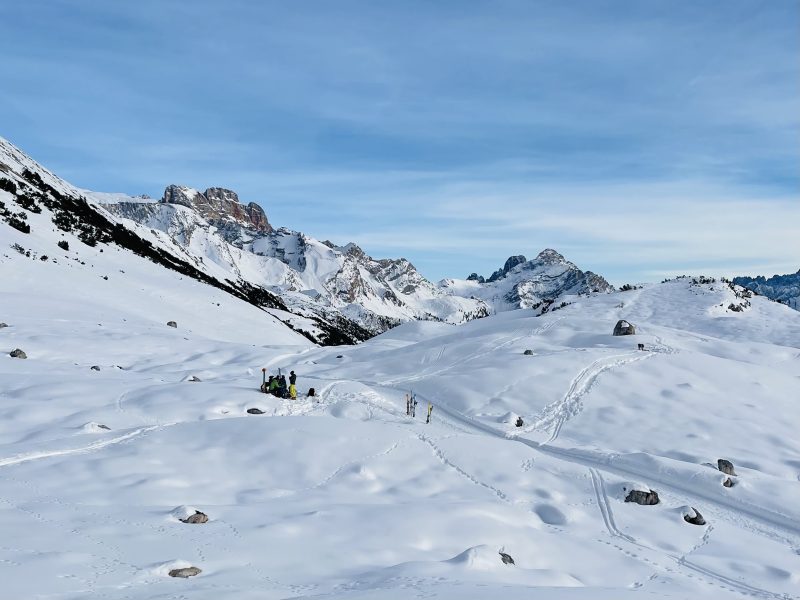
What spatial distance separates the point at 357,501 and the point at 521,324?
126 feet

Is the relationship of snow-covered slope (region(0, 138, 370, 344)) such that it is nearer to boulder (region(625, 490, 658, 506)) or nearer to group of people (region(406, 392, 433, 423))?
group of people (region(406, 392, 433, 423))

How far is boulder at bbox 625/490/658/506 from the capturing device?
19.3 meters

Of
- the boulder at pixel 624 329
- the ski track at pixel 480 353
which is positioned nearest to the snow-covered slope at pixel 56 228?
the ski track at pixel 480 353

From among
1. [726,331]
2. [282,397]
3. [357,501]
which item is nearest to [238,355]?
[282,397]

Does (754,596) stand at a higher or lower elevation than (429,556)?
lower

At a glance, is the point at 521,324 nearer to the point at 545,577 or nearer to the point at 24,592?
the point at 545,577

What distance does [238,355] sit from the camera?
4200 centimetres

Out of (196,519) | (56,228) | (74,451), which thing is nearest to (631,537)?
(196,519)

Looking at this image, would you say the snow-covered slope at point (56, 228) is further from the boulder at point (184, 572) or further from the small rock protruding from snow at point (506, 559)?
the small rock protruding from snow at point (506, 559)

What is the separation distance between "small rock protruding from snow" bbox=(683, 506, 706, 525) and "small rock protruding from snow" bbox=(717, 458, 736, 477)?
437 centimetres

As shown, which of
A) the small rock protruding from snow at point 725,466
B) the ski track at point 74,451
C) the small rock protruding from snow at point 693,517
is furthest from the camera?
the small rock protruding from snow at point 725,466

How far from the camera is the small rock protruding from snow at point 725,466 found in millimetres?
21906

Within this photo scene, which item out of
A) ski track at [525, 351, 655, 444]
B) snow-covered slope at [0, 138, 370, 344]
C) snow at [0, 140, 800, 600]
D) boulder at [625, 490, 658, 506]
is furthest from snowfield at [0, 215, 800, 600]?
snow-covered slope at [0, 138, 370, 344]

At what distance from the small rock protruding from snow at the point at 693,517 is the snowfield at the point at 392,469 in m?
0.15
